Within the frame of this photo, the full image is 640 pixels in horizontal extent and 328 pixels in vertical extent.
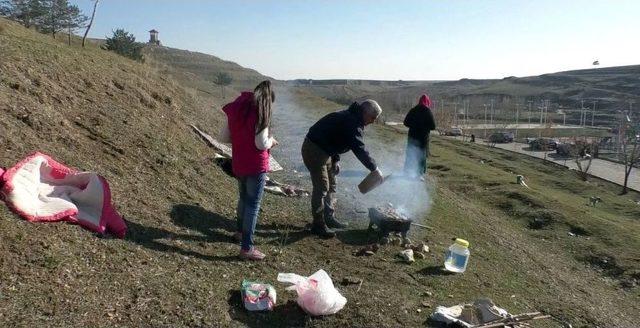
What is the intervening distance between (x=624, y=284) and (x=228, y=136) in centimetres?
803

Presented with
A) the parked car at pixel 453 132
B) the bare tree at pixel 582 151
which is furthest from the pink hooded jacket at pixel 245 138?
the parked car at pixel 453 132

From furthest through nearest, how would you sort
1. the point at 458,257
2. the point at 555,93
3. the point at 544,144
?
the point at 555,93 < the point at 544,144 < the point at 458,257

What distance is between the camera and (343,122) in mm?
5938

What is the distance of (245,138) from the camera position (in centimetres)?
491

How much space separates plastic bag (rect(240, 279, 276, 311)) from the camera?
4.23m

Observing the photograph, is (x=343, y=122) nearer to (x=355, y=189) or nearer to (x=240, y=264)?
(x=240, y=264)

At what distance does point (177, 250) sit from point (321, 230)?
200 cm

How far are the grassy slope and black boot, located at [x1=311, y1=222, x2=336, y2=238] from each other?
0.21 metres

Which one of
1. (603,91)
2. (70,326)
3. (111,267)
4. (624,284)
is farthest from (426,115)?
(603,91)

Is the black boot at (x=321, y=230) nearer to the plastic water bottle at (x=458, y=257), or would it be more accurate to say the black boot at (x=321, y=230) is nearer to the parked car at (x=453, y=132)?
the plastic water bottle at (x=458, y=257)

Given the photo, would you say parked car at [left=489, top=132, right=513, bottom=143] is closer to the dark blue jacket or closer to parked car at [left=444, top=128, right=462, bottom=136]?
parked car at [left=444, top=128, right=462, bottom=136]

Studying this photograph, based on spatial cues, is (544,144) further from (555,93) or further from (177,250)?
(555,93)

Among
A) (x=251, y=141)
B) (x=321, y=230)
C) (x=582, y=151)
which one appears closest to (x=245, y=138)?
(x=251, y=141)

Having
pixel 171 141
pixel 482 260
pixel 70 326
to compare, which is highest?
pixel 171 141
